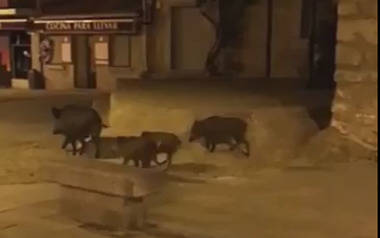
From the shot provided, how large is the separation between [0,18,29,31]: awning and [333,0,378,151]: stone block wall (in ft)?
65.5

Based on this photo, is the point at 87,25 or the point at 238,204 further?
the point at 87,25

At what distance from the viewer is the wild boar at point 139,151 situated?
8.79 metres

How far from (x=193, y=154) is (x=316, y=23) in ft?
26.8

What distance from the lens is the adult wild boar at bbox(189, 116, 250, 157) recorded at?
34.0 feet

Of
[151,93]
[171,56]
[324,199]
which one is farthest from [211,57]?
[324,199]

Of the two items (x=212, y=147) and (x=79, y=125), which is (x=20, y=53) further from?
(x=212, y=147)

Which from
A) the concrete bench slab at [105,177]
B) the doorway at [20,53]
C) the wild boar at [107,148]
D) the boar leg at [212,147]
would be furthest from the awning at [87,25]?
the concrete bench slab at [105,177]

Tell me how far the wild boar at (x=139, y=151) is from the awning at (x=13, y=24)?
18.7 metres

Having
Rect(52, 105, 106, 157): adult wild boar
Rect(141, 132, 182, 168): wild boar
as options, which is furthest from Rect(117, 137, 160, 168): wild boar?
Rect(52, 105, 106, 157): adult wild boar

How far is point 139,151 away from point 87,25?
16.2 meters

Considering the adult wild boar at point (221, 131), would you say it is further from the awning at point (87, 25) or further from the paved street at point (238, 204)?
the awning at point (87, 25)

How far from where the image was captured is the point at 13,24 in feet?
88.6

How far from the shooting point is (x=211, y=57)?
19.5m

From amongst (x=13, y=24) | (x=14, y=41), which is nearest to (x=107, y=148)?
(x=13, y=24)
